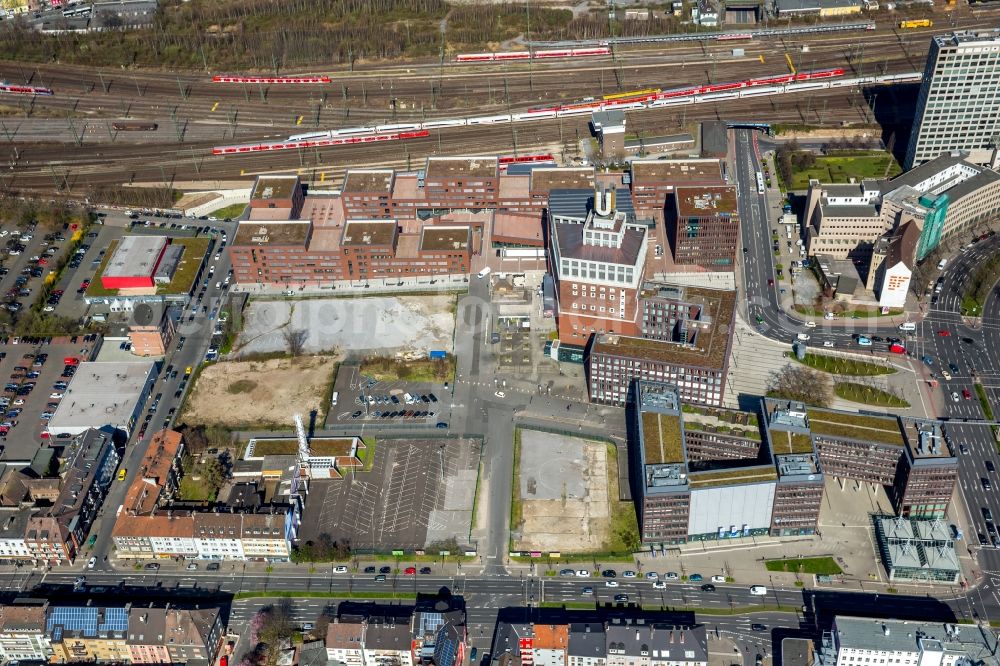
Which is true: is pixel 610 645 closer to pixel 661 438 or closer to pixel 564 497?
pixel 564 497

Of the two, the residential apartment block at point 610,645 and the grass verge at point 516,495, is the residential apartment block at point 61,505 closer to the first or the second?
the grass verge at point 516,495

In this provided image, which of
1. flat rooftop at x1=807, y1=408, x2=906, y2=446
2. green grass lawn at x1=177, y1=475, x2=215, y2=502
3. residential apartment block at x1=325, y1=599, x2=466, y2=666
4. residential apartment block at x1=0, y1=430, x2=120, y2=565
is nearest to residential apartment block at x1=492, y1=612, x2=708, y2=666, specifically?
residential apartment block at x1=325, y1=599, x2=466, y2=666

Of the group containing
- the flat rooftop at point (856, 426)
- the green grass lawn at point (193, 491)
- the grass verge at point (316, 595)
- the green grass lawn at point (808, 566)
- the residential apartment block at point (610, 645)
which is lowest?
the residential apartment block at point (610, 645)

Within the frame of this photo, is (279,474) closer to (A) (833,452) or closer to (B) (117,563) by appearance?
(B) (117,563)

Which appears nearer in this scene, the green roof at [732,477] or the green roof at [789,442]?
the green roof at [732,477]

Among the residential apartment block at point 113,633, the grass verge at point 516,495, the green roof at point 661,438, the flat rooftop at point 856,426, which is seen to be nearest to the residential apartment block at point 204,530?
the residential apartment block at point 113,633

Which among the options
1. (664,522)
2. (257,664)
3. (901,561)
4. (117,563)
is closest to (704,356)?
(664,522)
